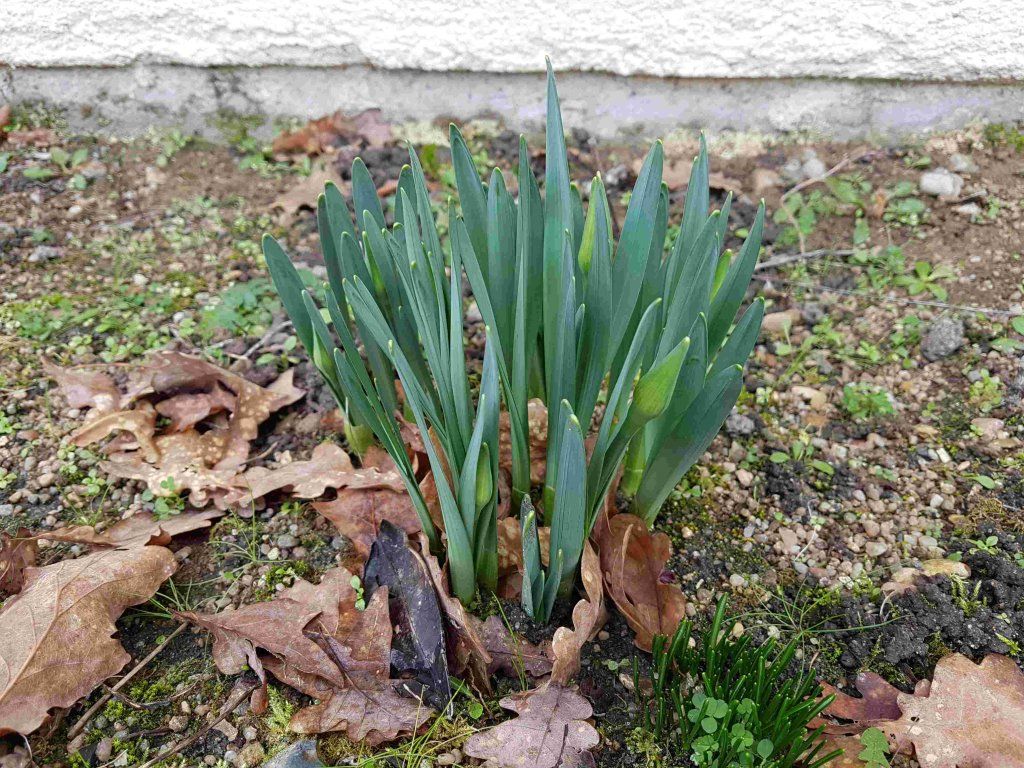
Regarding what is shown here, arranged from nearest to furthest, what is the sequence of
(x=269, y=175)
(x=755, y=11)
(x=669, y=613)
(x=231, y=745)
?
(x=231, y=745)
(x=669, y=613)
(x=755, y=11)
(x=269, y=175)

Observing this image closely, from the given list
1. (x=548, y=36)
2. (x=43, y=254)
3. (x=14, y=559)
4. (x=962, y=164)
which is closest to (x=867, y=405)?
(x=962, y=164)

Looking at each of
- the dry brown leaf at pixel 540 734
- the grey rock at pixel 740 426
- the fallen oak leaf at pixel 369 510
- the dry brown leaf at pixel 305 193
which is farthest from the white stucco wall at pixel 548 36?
the dry brown leaf at pixel 540 734

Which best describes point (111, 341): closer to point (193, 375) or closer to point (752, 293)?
point (193, 375)

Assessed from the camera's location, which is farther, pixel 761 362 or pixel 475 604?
pixel 761 362

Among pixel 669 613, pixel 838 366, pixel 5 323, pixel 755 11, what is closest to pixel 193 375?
pixel 5 323

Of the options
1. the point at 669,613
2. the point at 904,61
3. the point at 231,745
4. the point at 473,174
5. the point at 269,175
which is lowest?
the point at 231,745

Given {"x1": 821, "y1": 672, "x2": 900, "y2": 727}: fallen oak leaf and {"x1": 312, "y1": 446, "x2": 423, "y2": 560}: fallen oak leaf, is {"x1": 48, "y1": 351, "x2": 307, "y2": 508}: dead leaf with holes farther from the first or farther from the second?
{"x1": 821, "y1": 672, "x2": 900, "y2": 727}: fallen oak leaf

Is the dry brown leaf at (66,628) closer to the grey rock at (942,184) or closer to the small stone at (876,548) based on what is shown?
the small stone at (876,548)
